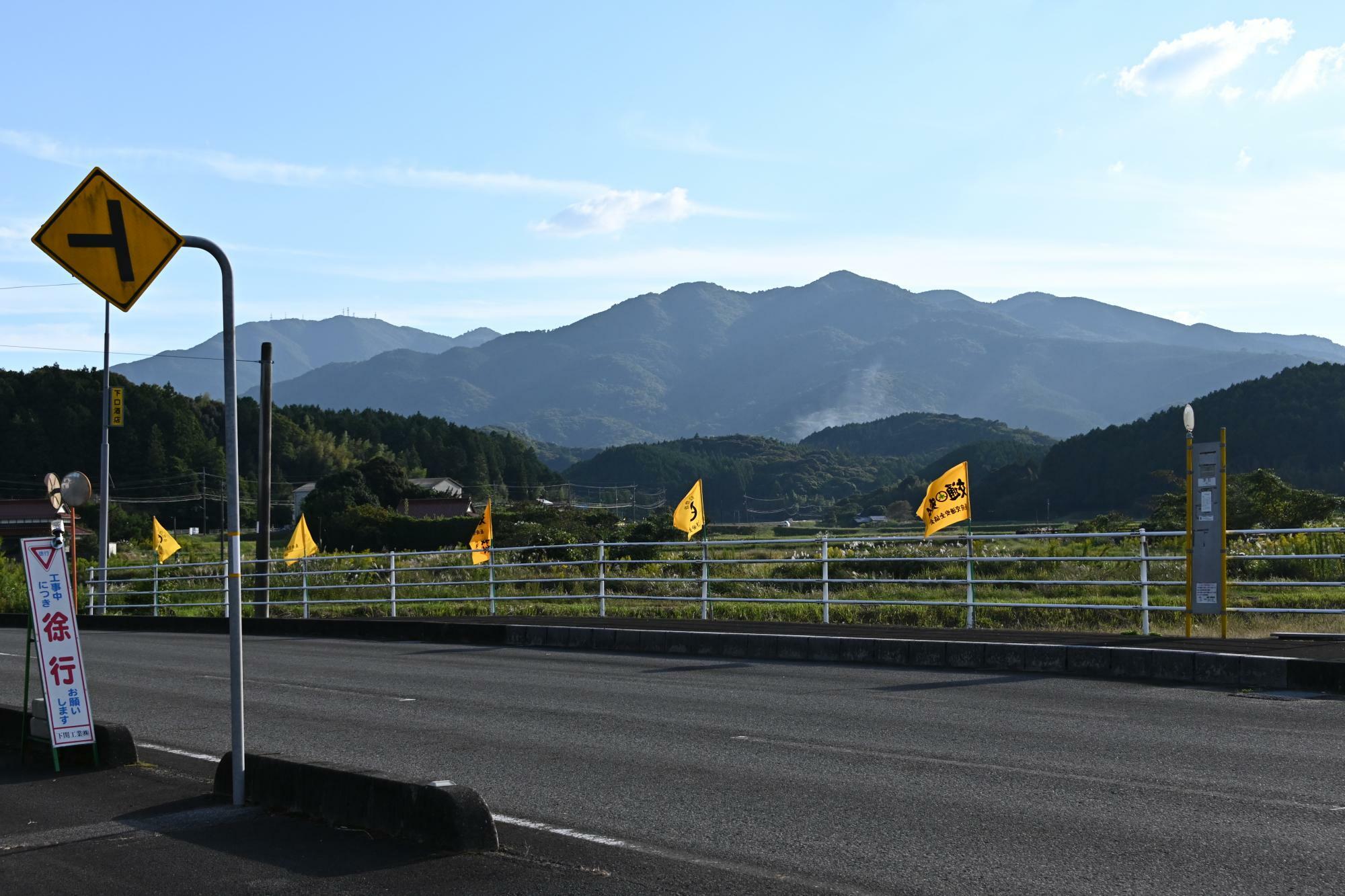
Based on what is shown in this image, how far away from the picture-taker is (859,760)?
873 centimetres

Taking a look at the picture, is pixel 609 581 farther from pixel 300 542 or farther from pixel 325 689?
pixel 325 689

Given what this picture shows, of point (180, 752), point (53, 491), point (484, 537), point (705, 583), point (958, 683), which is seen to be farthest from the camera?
point (484, 537)

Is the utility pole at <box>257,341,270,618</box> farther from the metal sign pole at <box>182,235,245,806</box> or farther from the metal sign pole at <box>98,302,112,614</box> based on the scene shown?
the metal sign pole at <box>182,235,245,806</box>

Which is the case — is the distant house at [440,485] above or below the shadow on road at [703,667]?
above

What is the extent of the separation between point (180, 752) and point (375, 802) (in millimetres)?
3636

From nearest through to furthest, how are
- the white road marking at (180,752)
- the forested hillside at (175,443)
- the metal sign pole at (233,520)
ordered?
the metal sign pole at (233,520), the white road marking at (180,752), the forested hillside at (175,443)

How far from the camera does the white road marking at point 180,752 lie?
923 cm

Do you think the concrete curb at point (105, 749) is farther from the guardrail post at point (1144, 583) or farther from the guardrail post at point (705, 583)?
the guardrail post at point (705, 583)

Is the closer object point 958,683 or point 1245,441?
point 958,683

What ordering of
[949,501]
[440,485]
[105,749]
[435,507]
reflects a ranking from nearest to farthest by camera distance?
[105,749], [949,501], [435,507], [440,485]

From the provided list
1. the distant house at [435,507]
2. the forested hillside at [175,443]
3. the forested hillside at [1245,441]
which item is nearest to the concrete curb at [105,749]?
the forested hillside at [1245,441]

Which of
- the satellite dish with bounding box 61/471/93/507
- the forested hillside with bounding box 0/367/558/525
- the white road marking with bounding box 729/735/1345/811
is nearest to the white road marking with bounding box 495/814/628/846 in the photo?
the white road marking with bounding box 729/735/1345/811

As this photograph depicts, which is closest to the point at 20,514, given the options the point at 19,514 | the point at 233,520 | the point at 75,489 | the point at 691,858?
the point at 19,514

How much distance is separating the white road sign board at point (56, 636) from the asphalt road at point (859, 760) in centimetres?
130
